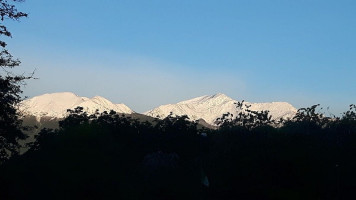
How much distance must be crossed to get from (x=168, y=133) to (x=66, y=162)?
18643 mm

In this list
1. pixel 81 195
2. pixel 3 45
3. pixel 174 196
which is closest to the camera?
pixel 3 45

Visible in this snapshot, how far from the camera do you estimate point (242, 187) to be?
1989 inches

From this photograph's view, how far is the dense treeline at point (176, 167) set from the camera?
153 ft

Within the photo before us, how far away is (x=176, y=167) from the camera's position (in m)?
52.4

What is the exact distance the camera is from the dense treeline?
153 feet

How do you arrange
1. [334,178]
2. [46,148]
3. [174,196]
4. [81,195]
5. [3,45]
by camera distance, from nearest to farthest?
1. [3,45]
2. [81,195]
3. [174,196]
4. [46,148]
5. [334,178]

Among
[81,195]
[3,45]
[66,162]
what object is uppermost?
[3,45]

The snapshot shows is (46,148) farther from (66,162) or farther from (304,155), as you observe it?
(304,155)

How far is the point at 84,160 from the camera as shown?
47.2m

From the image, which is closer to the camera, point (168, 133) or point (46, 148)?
point (46, 148)

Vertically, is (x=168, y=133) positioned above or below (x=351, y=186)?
above

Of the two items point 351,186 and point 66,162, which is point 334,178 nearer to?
point 351,186

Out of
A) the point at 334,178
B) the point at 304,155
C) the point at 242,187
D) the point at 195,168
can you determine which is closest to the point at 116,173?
the point at 195,168

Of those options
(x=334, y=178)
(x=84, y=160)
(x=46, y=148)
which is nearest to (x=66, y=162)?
(x=84, y=160)
